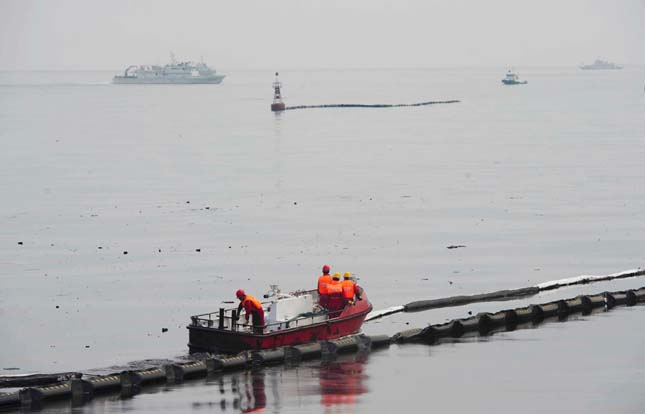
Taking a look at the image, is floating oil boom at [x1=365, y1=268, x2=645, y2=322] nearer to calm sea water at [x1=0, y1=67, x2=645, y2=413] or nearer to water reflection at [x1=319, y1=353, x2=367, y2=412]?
calm sea water at [x1=0, y1=67, x2=645, y2=413]

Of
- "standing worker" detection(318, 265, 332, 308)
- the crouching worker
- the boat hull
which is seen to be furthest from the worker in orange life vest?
the crouching worker

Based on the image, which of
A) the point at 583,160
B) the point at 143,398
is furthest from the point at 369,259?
the point at 583,160

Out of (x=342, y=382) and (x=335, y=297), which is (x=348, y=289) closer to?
(x=335, y=297)

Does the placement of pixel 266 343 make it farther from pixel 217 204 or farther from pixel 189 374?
pixel 217 204

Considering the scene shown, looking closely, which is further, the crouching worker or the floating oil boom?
the floating oil boom

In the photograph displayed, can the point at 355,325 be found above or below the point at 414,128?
below

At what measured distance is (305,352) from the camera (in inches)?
1709

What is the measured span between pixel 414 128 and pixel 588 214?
360 feet

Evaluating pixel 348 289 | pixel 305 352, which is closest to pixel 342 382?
pixel 305 352

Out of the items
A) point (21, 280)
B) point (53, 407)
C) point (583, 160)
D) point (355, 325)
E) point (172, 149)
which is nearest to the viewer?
point (53, 407)

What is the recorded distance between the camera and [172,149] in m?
155

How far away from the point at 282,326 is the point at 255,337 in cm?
167

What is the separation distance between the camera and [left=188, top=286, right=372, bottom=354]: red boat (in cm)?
4294

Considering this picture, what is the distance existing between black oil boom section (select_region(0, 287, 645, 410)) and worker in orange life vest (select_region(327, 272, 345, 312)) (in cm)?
125
